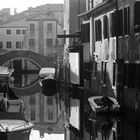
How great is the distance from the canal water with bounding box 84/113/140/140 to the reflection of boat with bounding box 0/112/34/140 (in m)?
1.72

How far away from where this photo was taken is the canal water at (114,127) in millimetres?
12391

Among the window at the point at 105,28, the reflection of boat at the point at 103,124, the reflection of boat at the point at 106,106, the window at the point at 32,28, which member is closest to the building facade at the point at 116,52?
the window at the point at 105,28

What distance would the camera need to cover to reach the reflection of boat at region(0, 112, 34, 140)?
11.0m

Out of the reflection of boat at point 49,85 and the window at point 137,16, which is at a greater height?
the window at point 137,16

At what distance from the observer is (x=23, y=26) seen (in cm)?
5541

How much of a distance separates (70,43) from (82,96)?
431 inches

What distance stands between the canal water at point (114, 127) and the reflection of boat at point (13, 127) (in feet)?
5.63

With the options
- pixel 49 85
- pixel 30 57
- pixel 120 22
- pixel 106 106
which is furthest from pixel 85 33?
pixel 30 57

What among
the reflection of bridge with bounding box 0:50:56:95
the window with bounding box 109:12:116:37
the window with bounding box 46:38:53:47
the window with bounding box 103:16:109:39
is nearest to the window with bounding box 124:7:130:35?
the window with bounding box 109:12:116:37

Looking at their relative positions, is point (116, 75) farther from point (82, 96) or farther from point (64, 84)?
point (64, 84)

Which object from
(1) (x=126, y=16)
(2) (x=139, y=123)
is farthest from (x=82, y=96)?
(2) (x=139, y=123)

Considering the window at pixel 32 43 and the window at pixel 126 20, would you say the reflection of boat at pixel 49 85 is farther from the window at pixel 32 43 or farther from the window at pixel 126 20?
the window at pixel 32 43

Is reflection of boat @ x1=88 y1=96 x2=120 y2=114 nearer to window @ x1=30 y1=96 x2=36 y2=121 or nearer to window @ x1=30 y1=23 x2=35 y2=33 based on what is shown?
window @ x1=30 y1=96 x2=36 y2=121

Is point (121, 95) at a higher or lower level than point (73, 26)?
lower
